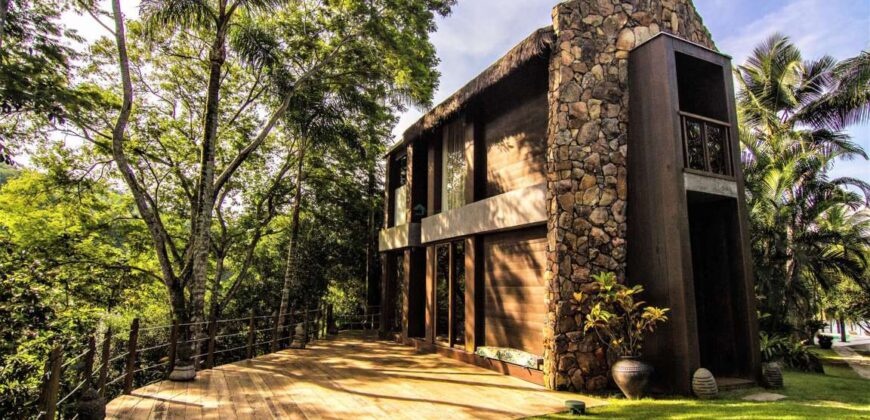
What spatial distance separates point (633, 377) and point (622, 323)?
0.74m

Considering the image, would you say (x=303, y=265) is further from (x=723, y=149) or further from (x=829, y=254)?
(x=829, y=254)

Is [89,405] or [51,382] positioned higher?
[51,382]

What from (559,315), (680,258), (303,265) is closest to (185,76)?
(303,265)

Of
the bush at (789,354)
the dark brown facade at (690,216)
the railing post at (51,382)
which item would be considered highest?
the dark brown facade at (690,216)

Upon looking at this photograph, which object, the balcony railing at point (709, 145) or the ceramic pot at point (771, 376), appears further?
the balcony railing at point (709, 145)

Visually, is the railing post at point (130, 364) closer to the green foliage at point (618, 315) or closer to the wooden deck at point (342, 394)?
the wooden deck at point (342, 394)

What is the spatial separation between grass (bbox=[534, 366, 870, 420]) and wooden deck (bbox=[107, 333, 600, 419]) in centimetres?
54

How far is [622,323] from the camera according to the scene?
5.97 m

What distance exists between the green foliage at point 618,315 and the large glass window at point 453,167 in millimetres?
3957

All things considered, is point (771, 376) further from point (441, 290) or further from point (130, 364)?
point (130, 364)

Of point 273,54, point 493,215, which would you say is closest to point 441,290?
point 493,215

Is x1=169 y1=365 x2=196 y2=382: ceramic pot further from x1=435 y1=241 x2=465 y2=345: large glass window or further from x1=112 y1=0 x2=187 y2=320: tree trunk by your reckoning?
x1=435 y1=241 x2=465 y2=345: large glass window

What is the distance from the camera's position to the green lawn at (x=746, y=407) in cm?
458

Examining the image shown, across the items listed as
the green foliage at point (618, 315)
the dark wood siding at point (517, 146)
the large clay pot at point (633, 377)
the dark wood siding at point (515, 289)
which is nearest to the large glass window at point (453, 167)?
the dark wood siding at point (517, 146)
